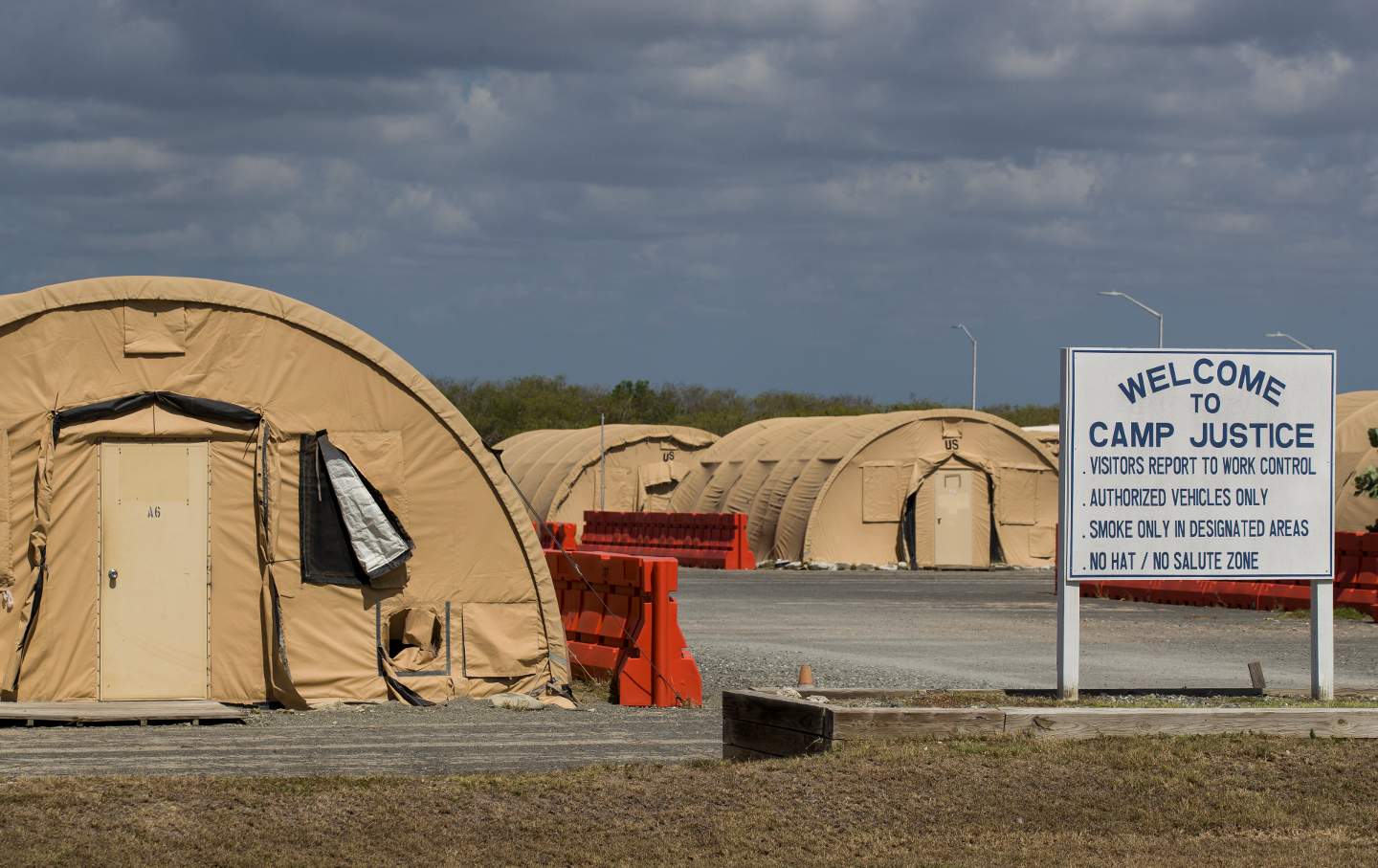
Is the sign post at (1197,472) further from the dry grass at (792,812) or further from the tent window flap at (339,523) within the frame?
the tent window flap at (339,523)

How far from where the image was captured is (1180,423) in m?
12.1

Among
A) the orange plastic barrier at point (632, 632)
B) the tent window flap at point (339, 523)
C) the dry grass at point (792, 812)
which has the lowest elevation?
the dry grass at point (792, 812)

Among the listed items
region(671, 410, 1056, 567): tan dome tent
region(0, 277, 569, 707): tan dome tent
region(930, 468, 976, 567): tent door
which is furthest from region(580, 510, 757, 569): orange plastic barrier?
region(0, 277, 569, 707): tan dome tent

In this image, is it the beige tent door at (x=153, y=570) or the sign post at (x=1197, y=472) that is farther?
the beige tent door at (x=153, y=570)

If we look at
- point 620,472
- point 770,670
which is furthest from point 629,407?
point 770,670

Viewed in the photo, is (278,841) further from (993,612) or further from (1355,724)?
(993,612)

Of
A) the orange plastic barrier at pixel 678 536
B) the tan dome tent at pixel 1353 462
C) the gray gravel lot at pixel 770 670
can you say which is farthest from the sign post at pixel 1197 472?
the orange plastic barrier at pixel 678 536

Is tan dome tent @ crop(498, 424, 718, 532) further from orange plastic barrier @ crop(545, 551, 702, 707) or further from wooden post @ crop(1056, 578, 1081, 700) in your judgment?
wooden post @ crop(1056, 578, 1081, 700)

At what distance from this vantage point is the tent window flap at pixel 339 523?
15.2 m

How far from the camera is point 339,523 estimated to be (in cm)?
1525

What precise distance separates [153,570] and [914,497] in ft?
90.7

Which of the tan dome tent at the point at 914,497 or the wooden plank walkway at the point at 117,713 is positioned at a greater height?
the tan dome tent at the point at 914,497

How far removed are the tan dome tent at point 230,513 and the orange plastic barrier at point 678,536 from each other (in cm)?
2582

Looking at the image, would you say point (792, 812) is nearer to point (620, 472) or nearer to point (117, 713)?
point (117, 713)
